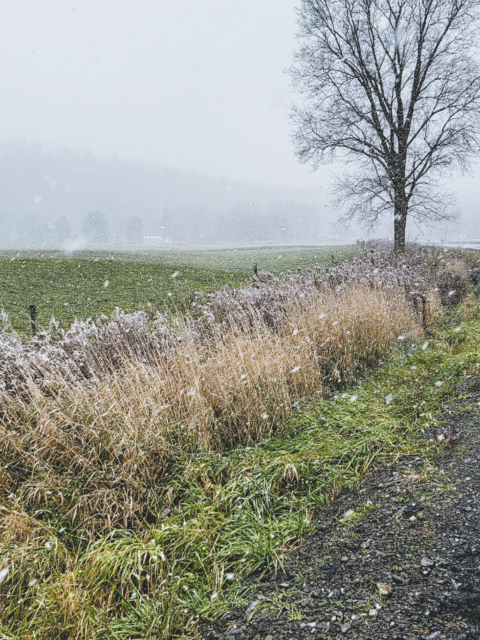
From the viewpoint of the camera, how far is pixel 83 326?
21.2 feet

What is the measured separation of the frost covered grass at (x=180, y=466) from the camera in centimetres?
248

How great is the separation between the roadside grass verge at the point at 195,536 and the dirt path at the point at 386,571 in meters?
0.17

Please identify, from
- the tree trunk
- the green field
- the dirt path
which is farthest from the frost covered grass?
the tree trunk

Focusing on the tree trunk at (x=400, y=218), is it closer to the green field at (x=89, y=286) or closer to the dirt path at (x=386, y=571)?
the green field at (x=89, y=286)

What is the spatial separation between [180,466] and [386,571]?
6.30 feet

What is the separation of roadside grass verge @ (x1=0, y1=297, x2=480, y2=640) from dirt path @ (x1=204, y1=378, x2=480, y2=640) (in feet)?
0.56

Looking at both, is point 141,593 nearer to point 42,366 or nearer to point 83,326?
point 42,366

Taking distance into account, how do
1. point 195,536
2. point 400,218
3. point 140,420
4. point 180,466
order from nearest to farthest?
point 195,536 → point 180,466 → point 140,420 → point 400,218

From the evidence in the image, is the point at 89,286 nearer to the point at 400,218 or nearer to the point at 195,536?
the point at 400,218

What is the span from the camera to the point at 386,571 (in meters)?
2.30

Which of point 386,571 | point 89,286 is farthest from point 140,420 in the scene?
point 89,286

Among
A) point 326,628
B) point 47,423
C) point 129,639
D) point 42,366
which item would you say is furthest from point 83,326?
point 326,628

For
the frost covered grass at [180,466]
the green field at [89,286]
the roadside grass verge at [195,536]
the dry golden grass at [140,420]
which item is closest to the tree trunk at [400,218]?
the green field at [89,286]

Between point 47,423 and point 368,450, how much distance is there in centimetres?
302
